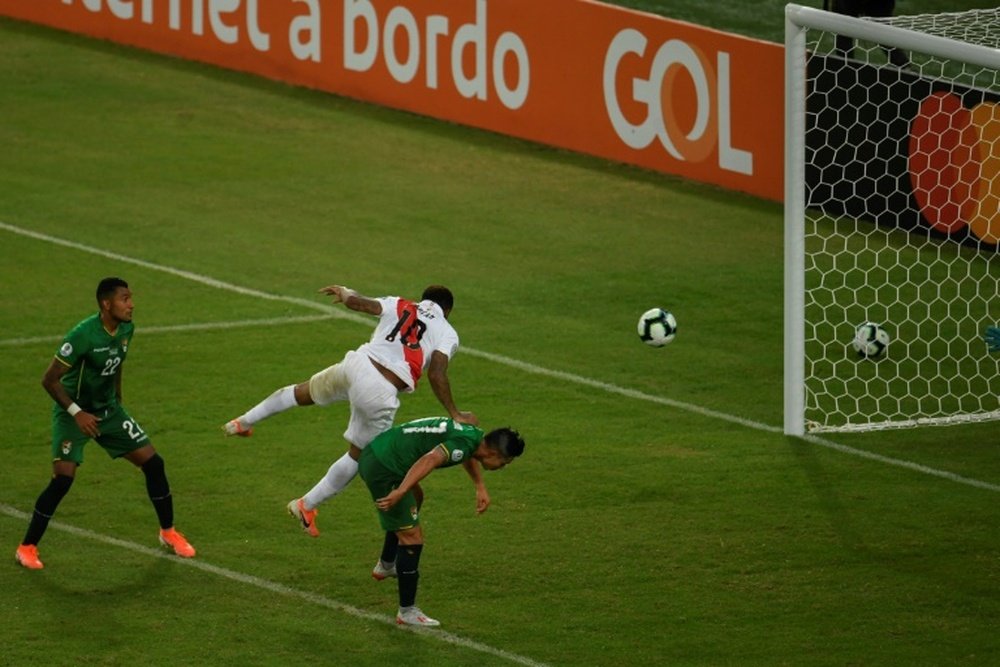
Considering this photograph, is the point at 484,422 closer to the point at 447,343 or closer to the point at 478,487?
the point at 447,343

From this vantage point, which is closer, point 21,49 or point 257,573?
point 257,573

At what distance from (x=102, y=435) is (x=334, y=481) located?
1.39m

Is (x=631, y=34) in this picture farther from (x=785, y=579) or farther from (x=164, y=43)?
(x=785, y=579)

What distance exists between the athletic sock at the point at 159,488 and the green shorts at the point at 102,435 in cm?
13

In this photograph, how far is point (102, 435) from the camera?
39.4 ft

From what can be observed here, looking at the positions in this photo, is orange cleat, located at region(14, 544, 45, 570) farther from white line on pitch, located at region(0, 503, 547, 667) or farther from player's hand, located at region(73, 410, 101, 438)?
player's hand, located at region(73, 410, 101, 438)

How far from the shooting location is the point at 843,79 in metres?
20.2

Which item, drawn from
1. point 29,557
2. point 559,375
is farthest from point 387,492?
point 559,375

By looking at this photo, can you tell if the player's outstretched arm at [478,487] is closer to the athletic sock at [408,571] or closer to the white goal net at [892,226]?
the athletic sock at [408,571]

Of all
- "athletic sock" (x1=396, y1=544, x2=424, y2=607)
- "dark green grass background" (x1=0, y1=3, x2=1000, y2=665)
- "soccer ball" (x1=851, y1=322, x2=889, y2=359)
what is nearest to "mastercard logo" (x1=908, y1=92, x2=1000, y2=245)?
"dark green grass background" (x1=0, y1=3, x2=1000, y2=665)

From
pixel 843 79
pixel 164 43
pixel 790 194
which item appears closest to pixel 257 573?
pixel 790 194

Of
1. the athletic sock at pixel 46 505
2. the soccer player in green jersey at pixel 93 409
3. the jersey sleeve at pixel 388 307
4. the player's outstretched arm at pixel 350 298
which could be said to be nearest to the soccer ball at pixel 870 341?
the jersey sleeve at pixel 388 307

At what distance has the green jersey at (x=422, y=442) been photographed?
11.0 m

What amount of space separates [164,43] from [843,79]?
10682 mm
